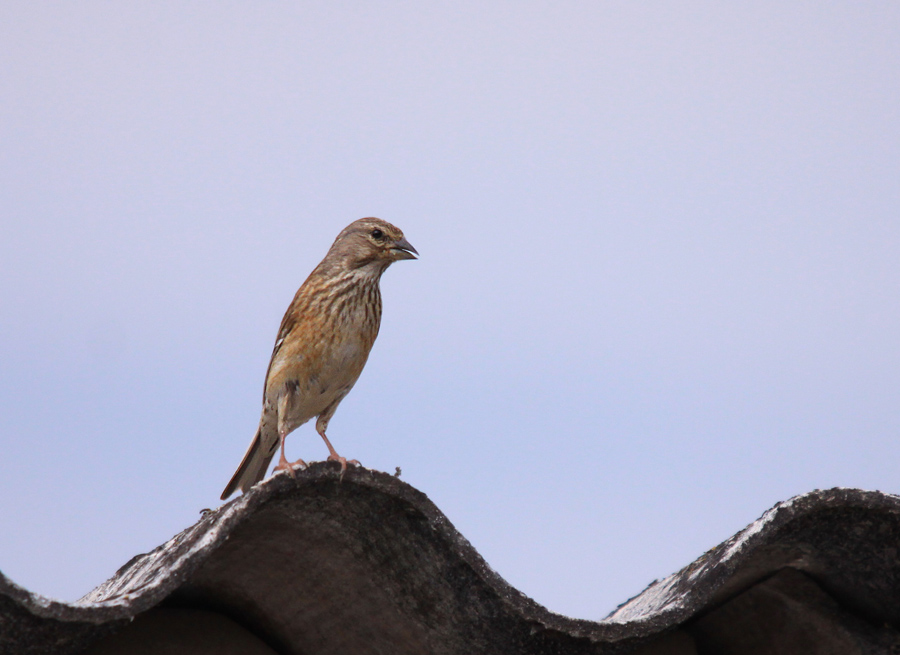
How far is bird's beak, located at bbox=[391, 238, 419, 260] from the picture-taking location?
5480 millimetres

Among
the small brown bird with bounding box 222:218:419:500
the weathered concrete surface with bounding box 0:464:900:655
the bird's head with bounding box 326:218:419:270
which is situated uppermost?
the bird's head with bounding box 326:218:419:270

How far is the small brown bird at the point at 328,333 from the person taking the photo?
17.1 feet

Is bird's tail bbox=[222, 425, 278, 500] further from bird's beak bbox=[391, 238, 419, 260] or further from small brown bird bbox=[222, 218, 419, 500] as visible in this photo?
bird's beak bbox=[391, 238, 419, 260]

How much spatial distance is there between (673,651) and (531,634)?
1.00 metres

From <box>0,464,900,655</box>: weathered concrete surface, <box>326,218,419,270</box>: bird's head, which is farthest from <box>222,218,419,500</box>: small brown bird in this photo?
<box>0,464,900,655</box>: weathered concrete surface

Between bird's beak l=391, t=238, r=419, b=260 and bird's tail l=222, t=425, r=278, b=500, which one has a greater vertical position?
bird's beak l=391, t=238, r=419, b=260

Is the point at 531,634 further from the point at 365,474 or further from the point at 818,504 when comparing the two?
the point at 818,504

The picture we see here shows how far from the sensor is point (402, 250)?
5488mm

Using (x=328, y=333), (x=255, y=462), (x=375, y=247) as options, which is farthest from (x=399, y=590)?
(x=255, y=462)

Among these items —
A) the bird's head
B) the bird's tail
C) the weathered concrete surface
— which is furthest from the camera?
the bird's tail

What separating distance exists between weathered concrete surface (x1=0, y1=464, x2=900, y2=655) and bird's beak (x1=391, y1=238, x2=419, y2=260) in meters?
2.63

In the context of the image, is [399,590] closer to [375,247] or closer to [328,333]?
[328,333]

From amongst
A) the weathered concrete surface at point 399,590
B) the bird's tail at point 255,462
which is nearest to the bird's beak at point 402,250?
the bird's tail at point 255,462

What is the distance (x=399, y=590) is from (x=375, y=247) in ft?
9.16
